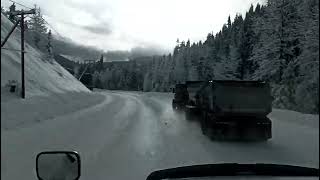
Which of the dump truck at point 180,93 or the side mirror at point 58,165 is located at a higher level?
the dump truck at point 180,93

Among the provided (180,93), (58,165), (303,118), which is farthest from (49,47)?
(180,93)

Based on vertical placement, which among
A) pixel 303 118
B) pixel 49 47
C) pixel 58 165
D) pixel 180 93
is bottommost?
pixel 58 165

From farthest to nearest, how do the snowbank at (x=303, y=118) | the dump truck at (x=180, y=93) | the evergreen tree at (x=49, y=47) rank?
the dump truck at (x=180, y=93)
the evergreen tree at (x=49, y=47)
the snowbank at (x=303, y=118)

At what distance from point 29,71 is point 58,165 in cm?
73

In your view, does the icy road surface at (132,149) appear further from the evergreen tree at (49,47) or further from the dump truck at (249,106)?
the evergreen tree at (49,47)

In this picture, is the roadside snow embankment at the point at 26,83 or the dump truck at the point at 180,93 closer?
the roadside snow embankment at the point at 26,83

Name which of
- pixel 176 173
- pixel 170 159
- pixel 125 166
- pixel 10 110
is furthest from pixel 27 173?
pixel 10 110

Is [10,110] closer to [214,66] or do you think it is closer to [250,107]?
[214,66]

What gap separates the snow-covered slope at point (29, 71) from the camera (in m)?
1.68

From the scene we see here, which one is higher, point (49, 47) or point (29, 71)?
point (49, 47)

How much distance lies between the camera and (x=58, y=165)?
248cm

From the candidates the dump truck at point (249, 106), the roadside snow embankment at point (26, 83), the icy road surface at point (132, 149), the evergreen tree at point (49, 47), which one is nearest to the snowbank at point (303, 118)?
the dump truck at point (249, 106)

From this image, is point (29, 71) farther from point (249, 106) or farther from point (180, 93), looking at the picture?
point (180, 93)

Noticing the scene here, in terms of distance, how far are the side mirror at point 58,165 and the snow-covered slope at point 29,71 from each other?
378 millimetres
